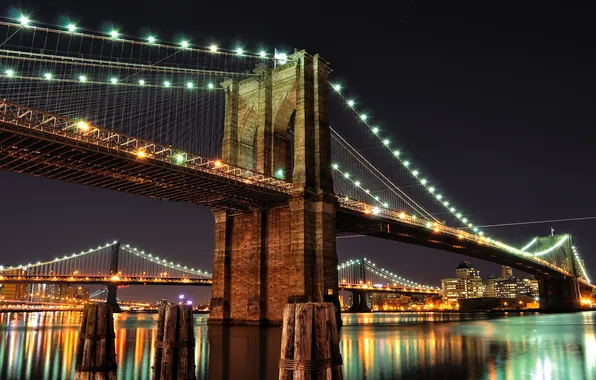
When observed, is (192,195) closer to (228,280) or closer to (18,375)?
(228,280)

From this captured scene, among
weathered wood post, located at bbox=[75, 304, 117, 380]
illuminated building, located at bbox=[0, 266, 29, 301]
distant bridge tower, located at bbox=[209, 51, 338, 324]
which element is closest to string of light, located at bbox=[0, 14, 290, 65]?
distant bridge tower, located at bbox=[209, 51, 338, 324]

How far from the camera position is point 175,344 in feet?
40.3

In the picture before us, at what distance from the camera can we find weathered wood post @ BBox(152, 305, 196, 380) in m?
12.2

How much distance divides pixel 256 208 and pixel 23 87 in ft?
59.2

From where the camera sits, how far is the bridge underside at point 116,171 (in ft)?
90.9

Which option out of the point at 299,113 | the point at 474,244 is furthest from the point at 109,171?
the point at 474,244

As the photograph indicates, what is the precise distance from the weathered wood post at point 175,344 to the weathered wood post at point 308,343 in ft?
16.8

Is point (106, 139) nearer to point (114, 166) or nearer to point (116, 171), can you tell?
point (114, 166)

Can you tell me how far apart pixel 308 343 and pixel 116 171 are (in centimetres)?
2776

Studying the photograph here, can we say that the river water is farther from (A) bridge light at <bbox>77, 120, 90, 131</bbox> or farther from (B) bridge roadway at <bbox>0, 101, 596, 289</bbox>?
(A) bridge light at <bbox>77, 120, 90, 131</bbox>

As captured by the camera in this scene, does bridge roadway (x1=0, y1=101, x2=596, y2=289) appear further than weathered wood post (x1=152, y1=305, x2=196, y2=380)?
Yes

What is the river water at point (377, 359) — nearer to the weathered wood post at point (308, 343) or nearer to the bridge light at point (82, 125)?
the weathered wood post at point (308, 343)

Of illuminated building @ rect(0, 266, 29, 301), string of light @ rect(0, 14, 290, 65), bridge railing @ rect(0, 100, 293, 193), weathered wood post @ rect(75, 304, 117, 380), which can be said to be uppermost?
string of light @ rect(0, 14, 290, 65)

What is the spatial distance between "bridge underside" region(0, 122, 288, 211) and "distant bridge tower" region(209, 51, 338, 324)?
2277mm
